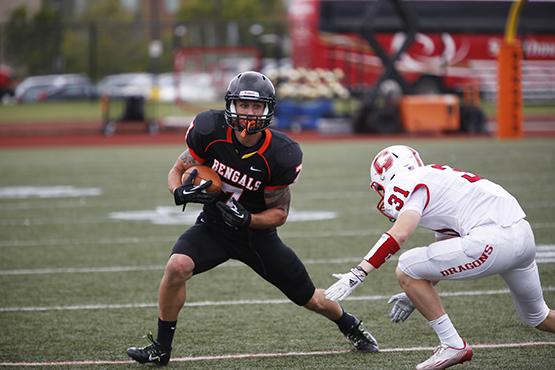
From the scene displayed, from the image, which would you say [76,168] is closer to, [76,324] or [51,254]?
[51,254]

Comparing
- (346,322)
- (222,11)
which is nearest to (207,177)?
(346,322)

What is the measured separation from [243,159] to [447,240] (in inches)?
46.3

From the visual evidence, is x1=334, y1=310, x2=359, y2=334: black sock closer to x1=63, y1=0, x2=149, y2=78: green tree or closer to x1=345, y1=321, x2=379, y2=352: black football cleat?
x1=345, y1=321, x2=379, y2=352: black football cleat

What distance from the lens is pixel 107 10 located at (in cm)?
4659

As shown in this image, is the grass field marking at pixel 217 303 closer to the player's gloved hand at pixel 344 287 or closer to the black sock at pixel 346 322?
the black sock at pixel 346 322

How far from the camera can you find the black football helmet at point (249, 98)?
16.4 ft

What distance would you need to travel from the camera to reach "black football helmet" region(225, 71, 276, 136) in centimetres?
499

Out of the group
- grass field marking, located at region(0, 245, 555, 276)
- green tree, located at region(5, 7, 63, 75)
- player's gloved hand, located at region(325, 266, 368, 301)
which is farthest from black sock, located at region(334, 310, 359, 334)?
green tree, located at region(5, 7, 63, 75)

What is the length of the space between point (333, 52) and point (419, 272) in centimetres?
2405

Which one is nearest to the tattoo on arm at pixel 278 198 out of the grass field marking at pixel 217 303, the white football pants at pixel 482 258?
the white football pants at pixel 482 258

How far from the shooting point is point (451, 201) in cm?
468

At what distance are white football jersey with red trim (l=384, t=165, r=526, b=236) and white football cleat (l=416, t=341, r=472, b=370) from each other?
1.87 feet

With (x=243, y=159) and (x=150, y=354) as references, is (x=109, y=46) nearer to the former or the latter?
(x=243, y=159)

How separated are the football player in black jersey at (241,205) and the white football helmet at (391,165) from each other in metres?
0.51
